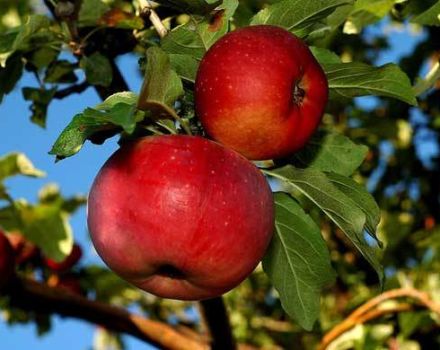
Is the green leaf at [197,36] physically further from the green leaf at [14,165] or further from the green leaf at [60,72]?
the green leaf at [14,165]

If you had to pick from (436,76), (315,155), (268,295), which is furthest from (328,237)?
(315,155)

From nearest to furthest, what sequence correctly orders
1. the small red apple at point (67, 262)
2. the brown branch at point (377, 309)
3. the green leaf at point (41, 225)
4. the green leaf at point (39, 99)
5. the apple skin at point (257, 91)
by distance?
the apple skin at point (257, 91), the green leaf at point (39, 99), the brown branch at point (377, 309), the green leaf at point (41, 225), the small red apple at point (67, 262)

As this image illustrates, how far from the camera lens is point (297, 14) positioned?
1.01 meters

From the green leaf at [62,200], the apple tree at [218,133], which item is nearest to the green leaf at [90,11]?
the apple tree at [218,133]

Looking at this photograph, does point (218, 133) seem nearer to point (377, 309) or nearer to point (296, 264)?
point (296, 264)

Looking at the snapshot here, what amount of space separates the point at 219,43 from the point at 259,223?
21 centimetres

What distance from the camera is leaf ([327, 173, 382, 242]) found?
1.00 metres

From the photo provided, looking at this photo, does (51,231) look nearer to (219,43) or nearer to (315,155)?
(315,155)

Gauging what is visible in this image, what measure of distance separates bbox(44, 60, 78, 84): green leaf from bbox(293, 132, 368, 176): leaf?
0.49 meters

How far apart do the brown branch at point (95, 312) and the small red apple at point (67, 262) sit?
593mm

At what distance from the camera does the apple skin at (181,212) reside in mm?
861

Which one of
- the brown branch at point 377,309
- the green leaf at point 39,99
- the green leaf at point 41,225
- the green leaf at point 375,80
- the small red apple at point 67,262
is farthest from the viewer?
the small red apple at point 67,262

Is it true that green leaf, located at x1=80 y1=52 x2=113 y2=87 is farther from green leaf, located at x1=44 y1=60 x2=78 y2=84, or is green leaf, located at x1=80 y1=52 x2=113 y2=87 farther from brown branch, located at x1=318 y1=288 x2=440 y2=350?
brown branch, located at x1=318 y1=288 x2=440 y2=350

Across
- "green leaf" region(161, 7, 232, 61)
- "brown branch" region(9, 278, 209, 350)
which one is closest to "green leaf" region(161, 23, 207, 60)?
"green leaf" region(161, 7, 232, 61)
